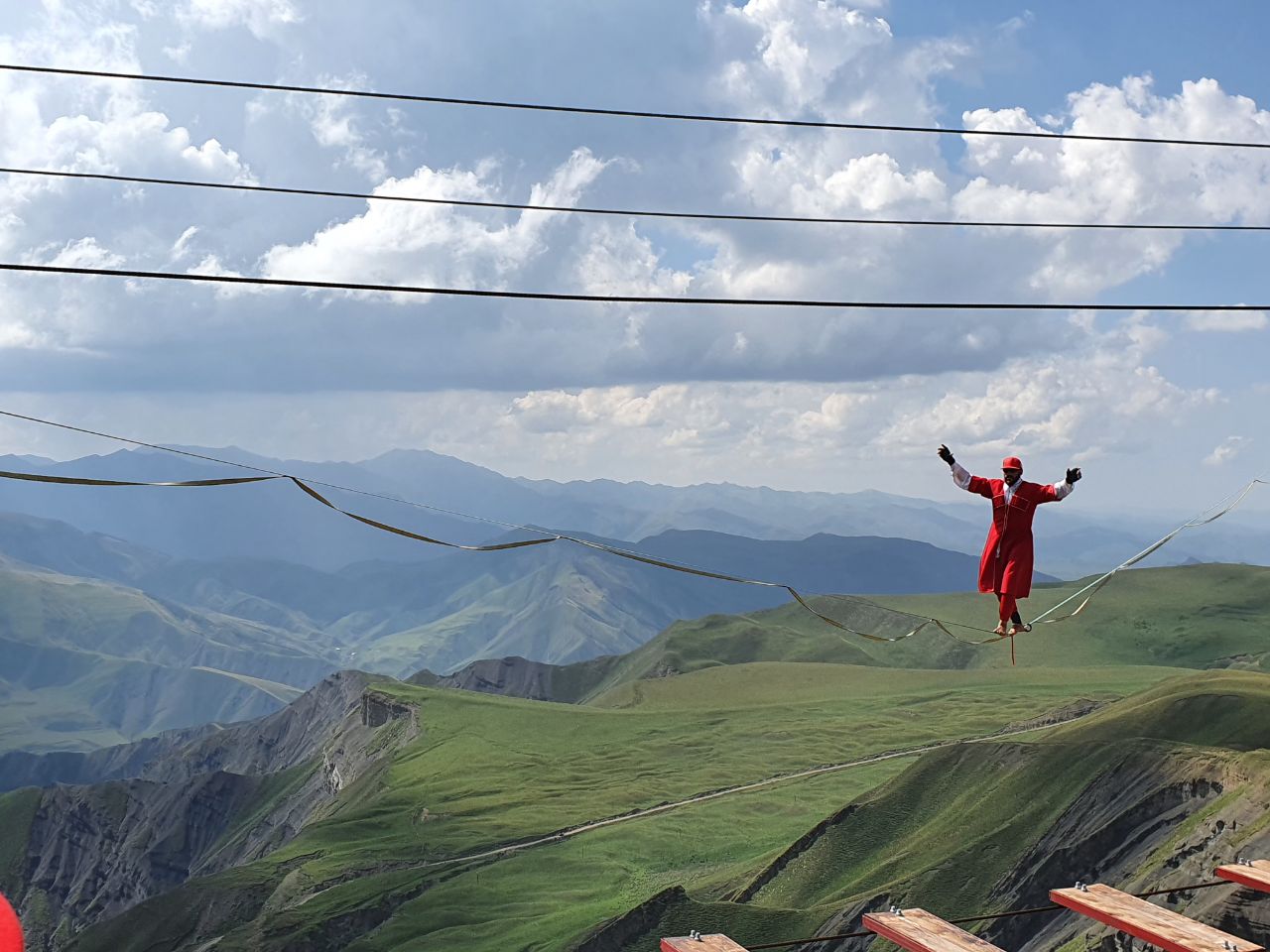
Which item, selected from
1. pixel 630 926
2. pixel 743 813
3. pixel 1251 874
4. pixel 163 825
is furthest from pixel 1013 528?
pixel 163 825

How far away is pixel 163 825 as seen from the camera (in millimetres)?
160250

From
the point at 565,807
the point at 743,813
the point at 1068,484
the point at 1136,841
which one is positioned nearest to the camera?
the point at 1068,484

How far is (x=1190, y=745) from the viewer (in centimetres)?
5800

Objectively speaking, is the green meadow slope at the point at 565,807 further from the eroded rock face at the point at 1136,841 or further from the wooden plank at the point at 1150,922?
Result: the wooden plank at the point at 1150,922

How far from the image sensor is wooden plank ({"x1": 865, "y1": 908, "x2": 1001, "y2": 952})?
10008 millimetres

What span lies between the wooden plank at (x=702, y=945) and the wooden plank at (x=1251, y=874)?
5319 millimetres

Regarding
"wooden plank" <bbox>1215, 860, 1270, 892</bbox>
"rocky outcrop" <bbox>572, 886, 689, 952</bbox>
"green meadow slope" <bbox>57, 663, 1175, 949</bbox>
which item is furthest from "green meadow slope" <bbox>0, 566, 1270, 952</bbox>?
"wooden plank" <bbox>1215, 860, 1270, 892</bbox>

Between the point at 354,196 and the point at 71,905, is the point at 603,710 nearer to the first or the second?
the point at 71,905

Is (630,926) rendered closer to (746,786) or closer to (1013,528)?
(1013,528)

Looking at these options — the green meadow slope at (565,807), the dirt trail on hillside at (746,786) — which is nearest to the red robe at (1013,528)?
the green meadow slope at (565,807)

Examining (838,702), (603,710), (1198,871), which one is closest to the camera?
(1198,871)

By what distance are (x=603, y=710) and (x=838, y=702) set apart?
3095 cm

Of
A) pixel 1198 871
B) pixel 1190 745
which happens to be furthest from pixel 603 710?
pixel 1198 871

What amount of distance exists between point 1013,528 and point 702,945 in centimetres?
1270
